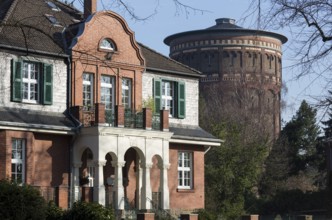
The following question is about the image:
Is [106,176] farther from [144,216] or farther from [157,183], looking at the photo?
[144,216]

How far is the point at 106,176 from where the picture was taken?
120ft

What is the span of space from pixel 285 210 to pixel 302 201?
4.12 feet

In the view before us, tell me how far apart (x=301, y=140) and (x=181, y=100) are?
27.1m

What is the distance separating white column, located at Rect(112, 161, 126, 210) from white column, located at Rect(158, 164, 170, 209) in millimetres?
2335

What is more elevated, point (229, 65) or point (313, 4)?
point (229, 65)

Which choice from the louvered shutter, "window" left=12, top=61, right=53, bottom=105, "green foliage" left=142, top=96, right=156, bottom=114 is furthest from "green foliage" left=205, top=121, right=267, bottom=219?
"window" left=12, top=61, right=53, bottom=105

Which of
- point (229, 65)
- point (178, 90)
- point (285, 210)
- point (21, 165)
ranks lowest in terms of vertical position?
point (285, 210)

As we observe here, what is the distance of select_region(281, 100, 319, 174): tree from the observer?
64.6 m

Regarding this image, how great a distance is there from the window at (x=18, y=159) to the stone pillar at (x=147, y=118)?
18.9 ft

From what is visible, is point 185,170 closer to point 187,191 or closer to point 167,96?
point 187,191

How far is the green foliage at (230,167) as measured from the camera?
151 feet

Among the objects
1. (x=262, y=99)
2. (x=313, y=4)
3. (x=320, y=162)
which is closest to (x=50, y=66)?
(x=313, y=4)

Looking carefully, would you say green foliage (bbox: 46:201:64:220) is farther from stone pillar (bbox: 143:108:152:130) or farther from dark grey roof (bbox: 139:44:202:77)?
dark grey roof (bbox: 139:44:202:77)

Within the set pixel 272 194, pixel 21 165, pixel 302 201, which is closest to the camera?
pixel 21 165
